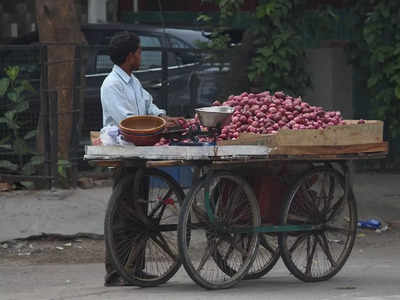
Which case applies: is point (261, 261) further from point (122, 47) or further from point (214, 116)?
point (122, 47)

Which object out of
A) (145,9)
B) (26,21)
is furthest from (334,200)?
(26,21)

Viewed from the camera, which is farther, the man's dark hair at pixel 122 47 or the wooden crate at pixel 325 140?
the man's dark hair at pixel 122 47

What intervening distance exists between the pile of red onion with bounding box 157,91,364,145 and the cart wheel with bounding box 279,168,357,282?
414 mm

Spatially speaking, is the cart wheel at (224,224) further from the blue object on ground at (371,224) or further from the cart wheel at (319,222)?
the blue object on ground at (371,224)

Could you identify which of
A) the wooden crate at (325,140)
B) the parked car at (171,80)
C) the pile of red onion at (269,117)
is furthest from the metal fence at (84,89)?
the wooden crate at (325,140)

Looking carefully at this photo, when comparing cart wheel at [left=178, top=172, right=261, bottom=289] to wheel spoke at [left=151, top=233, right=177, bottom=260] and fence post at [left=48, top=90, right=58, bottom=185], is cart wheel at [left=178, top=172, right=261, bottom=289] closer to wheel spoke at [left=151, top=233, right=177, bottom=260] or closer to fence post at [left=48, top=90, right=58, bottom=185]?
wheel spoke at [left=151, top=233, right=177, bottom=260]

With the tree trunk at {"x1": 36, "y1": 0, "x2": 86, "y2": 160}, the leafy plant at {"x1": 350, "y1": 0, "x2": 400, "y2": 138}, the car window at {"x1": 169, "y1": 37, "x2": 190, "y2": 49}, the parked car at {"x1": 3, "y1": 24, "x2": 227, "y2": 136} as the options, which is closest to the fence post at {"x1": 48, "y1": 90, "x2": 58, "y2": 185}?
the tree trunk at {"x1": 36, "y1": 0, "x2": 86, "y2": 160}

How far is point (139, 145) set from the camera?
25.3ft

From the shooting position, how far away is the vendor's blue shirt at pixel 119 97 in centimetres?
796

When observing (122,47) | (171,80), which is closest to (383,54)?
(171,80)

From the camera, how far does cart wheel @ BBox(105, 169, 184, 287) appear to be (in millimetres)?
7926

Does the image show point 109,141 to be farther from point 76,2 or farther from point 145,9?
point 145,9

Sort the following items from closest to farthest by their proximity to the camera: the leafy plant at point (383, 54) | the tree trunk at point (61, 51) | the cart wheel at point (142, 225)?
the cart wheel at point (142, 225) < the leafy plant at point (383, 54) < the tree trunk at point (61, 51)

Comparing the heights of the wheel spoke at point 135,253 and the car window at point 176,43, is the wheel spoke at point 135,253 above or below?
below
